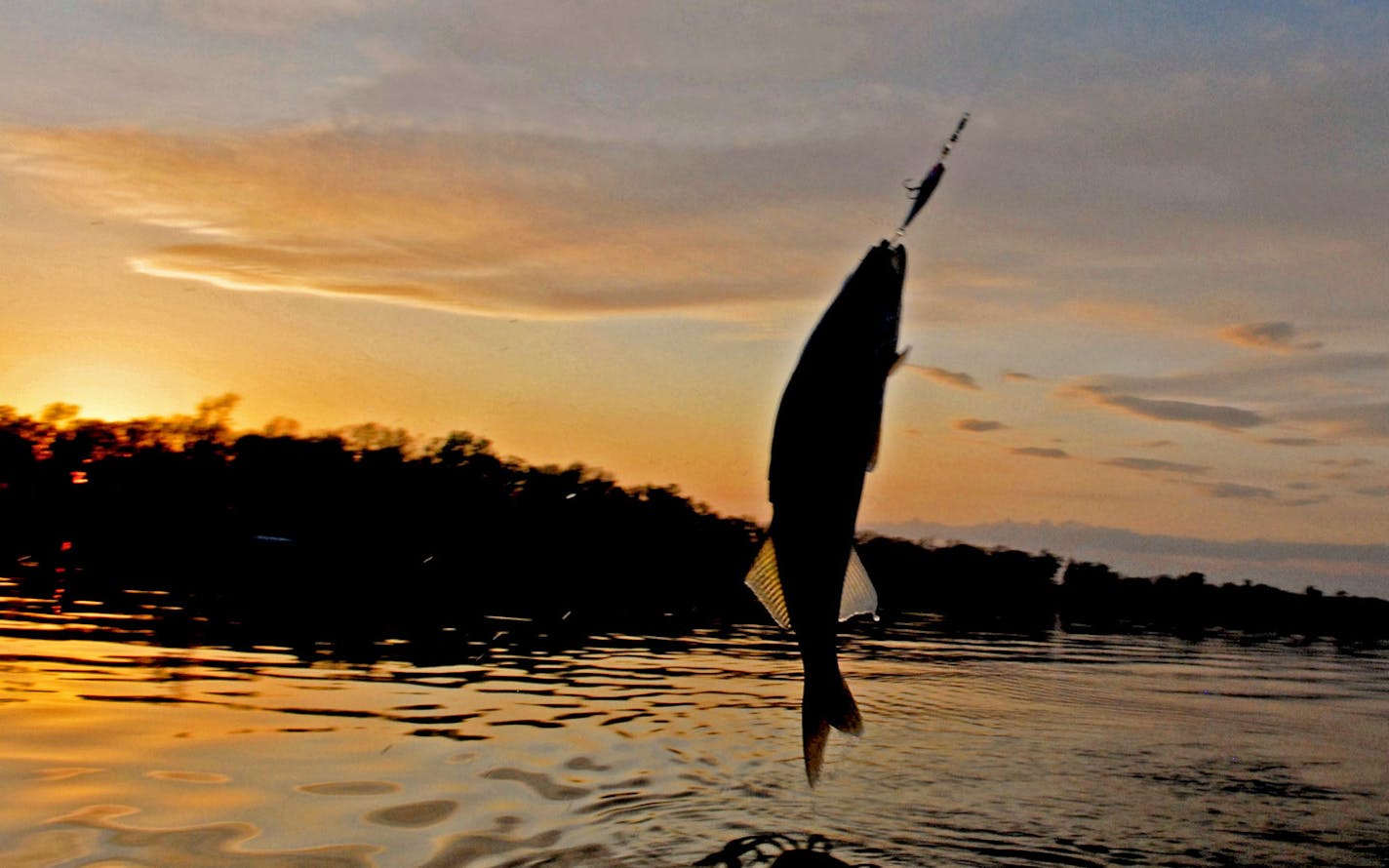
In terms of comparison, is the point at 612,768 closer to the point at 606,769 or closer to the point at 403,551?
the point at 606,769

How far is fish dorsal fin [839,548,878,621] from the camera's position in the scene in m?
4.04

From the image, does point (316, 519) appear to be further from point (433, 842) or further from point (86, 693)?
point (433, 842)

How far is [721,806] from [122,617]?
17616mm

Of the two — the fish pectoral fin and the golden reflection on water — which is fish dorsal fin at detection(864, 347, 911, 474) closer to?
the fish pectoral fin

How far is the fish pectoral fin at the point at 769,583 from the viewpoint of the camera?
4.02 m

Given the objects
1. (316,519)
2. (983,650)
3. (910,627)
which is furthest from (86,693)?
(316,519)

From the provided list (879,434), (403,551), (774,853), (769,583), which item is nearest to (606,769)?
(774,853)

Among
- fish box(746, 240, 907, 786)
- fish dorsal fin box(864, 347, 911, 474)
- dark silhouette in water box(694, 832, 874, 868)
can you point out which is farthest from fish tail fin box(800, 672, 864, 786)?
dark silhouette in water box(694, 832, 874, 868)

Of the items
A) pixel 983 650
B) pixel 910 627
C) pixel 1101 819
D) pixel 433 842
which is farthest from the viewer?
pixel 910 627

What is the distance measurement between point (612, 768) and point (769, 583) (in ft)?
25.8

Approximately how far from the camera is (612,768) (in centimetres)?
1150

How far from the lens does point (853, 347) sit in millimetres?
3559

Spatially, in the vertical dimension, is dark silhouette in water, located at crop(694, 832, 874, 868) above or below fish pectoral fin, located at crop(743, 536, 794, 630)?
below

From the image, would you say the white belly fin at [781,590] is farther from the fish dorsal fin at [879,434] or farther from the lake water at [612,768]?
the lake water at [612,768]
